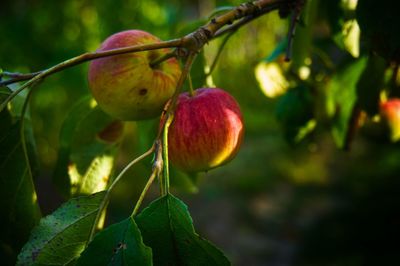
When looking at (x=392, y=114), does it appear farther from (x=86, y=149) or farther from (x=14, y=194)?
(x=14, y=194)

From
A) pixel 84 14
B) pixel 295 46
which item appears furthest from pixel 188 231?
pixel 84 14

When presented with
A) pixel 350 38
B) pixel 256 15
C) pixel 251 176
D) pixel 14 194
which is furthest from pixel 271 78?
pixel 251 176

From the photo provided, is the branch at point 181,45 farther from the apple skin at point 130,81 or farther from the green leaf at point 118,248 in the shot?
the green leaf at point 118,248

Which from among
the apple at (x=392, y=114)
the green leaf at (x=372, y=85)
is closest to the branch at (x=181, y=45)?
the green leaf at (x=372, y=85)

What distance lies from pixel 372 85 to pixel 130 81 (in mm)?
427

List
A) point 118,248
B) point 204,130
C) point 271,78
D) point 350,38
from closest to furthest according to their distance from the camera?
point 118,248 < point 204,130 < point 350,38 < point 271,78

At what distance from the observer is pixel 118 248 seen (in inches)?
19.1

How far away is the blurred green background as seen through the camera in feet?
8.68

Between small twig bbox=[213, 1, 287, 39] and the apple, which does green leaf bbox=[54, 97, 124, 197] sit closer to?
small twig bbox=[213, 1, 287, 39]

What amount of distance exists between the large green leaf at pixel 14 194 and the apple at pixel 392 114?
63 centimetres

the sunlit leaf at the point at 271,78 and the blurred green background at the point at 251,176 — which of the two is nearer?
the sunlit leaf at the point at 271,78

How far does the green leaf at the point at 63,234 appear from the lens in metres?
0.52

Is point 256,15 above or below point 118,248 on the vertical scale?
above

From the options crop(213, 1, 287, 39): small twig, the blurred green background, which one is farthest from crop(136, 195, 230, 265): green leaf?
the blurred green background
